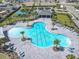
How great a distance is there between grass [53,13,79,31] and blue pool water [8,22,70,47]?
21.3ft

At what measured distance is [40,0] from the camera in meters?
76.9

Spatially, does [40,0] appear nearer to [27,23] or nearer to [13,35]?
[27,23]

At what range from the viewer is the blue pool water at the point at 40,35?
129ft

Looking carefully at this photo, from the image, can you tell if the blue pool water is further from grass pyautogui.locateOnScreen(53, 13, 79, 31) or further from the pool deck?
grass pyautogui.locateOnScreen(53, 13, 79, 31)

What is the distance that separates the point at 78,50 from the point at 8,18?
95.1ft

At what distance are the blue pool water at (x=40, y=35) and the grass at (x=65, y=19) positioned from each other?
650 centimetres

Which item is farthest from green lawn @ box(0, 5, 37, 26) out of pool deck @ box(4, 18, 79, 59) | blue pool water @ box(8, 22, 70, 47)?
pool deck @ box(4, 18, 79, 59)

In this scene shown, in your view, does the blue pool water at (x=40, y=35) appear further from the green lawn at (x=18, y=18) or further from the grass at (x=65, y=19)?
the grass at (x=65, y=19)

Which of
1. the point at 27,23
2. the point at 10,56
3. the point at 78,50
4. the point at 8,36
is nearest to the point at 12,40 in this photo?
the point at 8,36

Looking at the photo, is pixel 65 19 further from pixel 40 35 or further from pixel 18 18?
pixel 18 18

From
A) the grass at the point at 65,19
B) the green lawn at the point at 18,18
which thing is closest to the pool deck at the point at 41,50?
the grass at the point at 65,19

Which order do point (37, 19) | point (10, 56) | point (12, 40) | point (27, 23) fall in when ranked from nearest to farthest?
1. point (10, 56)
2. point (12, 40)
3. point (27, 23)
4. point (37, 19)

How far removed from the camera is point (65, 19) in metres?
54.4

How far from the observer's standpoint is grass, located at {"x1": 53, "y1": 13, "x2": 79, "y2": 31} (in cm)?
4900
